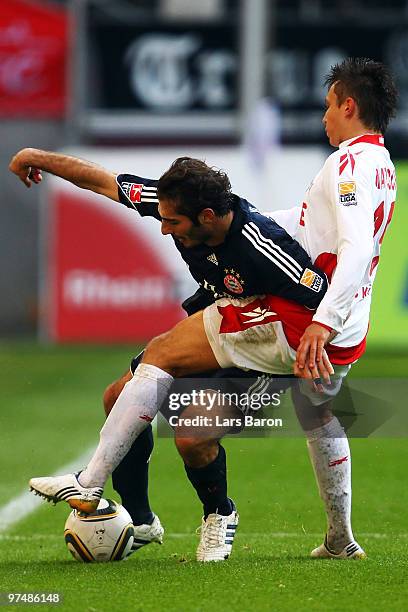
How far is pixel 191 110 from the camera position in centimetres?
2391

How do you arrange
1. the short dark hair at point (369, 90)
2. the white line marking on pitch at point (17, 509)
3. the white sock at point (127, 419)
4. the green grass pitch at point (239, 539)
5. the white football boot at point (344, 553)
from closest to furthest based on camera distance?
1. the green grass pitch at point (239, 539)
2. the white sock at point (127, 419)
3. the short dark hair at point (369, 90)
4. the white football boot at point (344, 553)
5. the white line marking on pitch at point (17, 509)

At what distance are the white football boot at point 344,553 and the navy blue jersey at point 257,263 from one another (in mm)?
1025

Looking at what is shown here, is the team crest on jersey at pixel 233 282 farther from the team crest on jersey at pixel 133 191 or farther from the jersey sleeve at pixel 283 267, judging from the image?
the team crest on jersey at pixel 133 191

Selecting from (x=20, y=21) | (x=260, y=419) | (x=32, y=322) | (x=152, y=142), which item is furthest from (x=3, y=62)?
(x=260, y=419)

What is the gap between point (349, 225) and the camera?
491cm

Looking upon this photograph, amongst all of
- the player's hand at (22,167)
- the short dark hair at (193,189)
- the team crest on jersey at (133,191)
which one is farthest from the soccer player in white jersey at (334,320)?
the player's hand at (22,167)

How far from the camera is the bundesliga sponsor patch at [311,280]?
5.11m

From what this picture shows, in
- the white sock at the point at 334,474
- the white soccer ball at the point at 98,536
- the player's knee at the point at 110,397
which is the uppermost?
the player's knee at the point at 110,397

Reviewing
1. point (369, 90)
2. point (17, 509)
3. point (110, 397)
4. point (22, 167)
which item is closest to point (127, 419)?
point (110, 397)

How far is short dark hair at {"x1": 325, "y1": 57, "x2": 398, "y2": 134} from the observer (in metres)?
5.30

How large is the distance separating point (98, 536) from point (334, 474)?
0.98m

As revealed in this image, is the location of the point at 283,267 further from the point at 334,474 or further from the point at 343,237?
the point at 334,474

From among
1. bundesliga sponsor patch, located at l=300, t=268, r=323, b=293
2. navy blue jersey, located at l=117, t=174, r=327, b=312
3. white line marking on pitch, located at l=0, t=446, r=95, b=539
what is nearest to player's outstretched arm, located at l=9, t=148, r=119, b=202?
navy blue jersey, located at l=117, t=174, r=327, b=312

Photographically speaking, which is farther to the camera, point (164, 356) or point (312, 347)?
point (164, 356)
